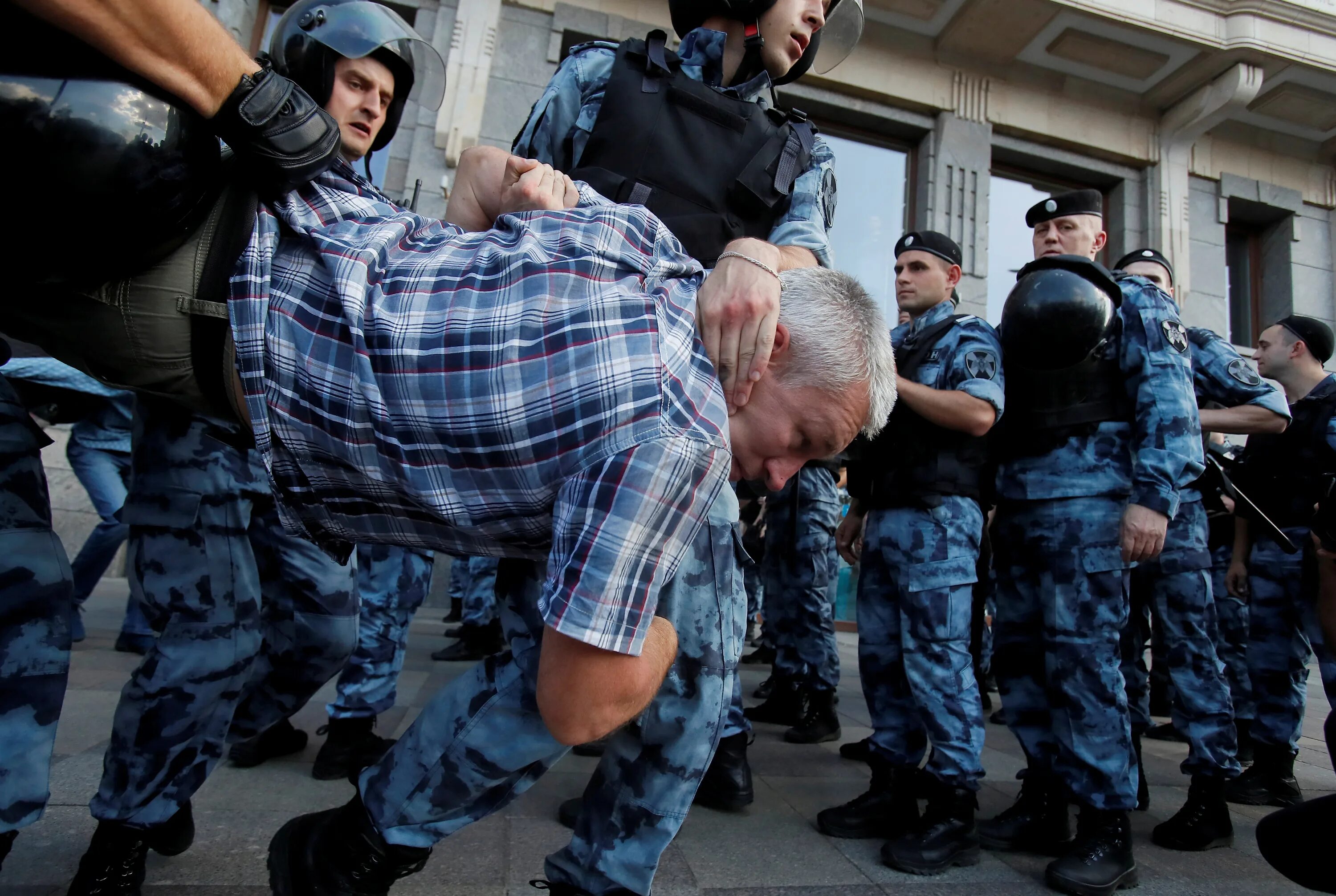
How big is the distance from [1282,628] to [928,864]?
2259 millimetres

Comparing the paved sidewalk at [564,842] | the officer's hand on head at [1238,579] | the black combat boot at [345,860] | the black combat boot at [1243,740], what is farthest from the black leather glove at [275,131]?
the officer's hand on head at [1238,579]

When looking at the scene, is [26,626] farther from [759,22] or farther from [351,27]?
[759,22]

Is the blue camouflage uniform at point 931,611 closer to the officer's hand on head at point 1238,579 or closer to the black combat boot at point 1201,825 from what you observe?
the black combat boot at point 1201,825

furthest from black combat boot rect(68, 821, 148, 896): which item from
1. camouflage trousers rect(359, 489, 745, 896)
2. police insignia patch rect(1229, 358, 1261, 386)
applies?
police insignia patch rect(1229, 358, 1261, 386)

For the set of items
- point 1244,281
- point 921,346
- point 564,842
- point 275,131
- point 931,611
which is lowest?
point 564,842

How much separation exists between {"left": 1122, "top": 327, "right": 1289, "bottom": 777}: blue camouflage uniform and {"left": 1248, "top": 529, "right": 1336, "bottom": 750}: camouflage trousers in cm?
16

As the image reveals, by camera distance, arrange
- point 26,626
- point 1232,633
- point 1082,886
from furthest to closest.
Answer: point 1232,633, point 1082,886, point 26,626

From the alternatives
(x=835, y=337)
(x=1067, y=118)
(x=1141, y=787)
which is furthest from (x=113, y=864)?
(x=1067, y=118)

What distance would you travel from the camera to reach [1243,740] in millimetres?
3461

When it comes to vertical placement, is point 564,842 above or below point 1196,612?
below

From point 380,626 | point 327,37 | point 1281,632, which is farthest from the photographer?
point 1281,632

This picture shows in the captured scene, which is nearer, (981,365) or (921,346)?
(981,365)

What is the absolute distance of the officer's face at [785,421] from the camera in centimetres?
117

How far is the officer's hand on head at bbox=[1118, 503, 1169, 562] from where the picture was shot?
87.5 inches
